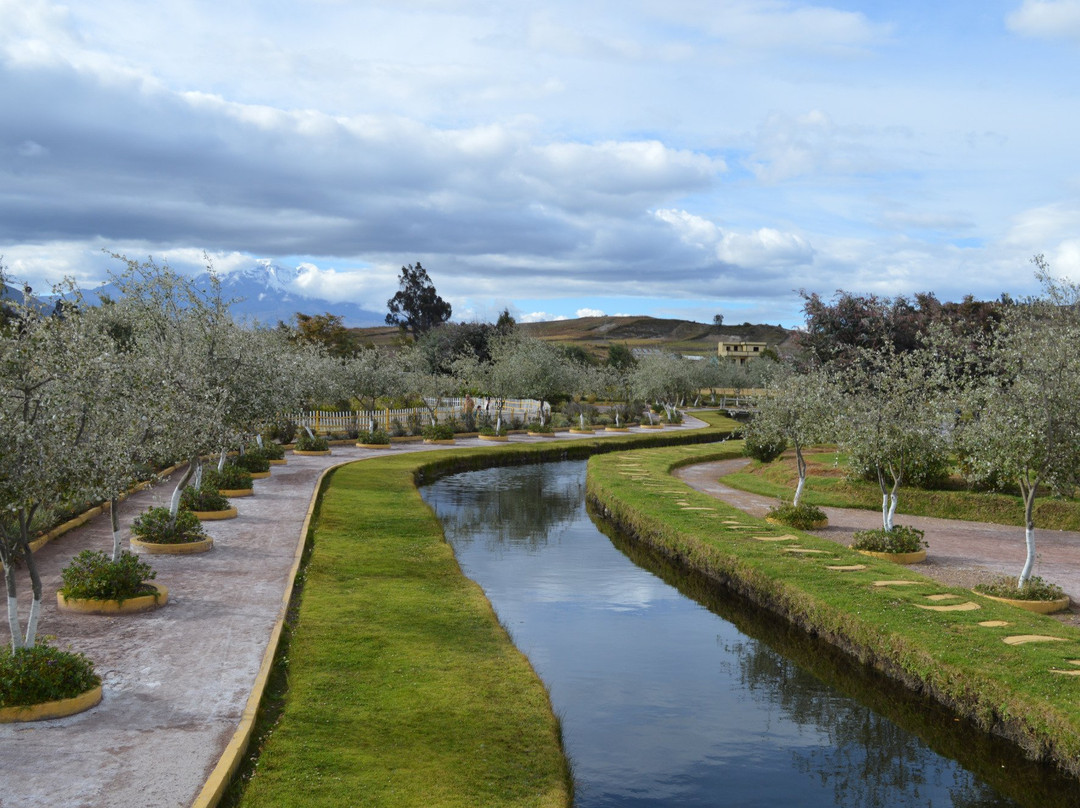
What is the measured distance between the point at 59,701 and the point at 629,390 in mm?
58259

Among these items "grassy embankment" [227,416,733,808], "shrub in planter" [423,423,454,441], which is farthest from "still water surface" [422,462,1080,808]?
"shrub in planter" [423,423,454,441]

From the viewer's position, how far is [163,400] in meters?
14.0

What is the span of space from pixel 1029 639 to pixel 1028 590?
3.07 meters

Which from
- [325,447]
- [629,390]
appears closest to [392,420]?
[325,447]

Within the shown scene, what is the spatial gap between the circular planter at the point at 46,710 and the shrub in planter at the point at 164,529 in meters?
8.36

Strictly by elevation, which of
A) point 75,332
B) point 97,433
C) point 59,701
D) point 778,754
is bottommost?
point 778,754

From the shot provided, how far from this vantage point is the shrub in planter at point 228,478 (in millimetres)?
24448

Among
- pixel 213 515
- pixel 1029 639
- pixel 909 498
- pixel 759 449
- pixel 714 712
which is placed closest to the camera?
pixel 714 712

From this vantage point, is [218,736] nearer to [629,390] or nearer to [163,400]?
[163,400]

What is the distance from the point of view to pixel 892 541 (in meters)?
18.7

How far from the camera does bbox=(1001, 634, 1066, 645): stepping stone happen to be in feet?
39.3

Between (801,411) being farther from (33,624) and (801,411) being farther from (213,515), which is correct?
(33,624)

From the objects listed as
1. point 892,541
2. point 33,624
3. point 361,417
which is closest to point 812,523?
point 892,541

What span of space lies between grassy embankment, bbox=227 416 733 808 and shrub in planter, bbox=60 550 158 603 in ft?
8.23
